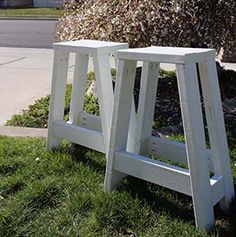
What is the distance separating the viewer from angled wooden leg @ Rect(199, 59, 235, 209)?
10.2 feet

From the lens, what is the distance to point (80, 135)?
390cm

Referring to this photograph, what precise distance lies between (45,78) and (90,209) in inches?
209

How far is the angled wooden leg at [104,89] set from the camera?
356 cm

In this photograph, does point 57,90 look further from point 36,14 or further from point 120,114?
point 36,14

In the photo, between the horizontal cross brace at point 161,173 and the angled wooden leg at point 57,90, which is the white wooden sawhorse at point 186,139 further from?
the angled wooden leg at point 57,90

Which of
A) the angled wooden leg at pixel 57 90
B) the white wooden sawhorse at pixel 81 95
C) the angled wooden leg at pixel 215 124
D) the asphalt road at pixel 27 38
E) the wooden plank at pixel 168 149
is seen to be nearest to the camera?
the angled wooden leg at pixel 215 124

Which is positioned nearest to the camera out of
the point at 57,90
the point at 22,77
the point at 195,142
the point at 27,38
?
the point at 195,142

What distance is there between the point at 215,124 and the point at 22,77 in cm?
578

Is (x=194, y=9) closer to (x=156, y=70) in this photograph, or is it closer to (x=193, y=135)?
(x=156, y=70)

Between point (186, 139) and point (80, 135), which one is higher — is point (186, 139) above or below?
above

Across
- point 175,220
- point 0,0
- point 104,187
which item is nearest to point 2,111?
point 104,187

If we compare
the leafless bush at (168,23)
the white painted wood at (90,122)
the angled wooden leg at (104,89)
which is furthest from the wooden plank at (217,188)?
the leafless bush at (168,23)

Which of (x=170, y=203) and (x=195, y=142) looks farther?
(x=170, y=203)

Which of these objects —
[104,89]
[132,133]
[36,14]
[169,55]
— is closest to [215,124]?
[169,55]
